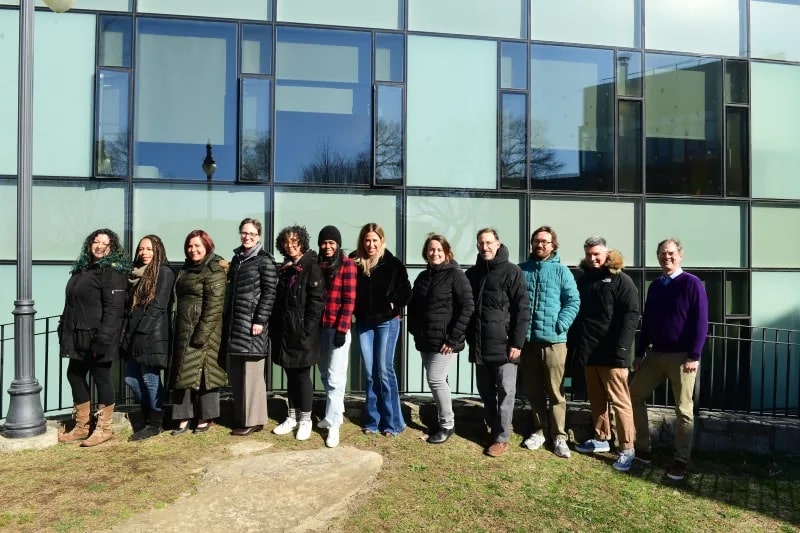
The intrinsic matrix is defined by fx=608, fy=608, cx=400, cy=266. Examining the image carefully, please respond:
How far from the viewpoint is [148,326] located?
482cm

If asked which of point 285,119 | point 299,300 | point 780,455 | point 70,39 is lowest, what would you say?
point 780,455

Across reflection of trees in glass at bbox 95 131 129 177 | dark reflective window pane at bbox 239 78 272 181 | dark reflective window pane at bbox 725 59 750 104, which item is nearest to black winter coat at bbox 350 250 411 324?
dark reflective window pane at bbox 239 78 272 181

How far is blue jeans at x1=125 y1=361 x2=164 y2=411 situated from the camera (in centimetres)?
497

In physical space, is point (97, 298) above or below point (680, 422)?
above

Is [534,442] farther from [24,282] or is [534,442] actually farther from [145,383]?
[24,282]

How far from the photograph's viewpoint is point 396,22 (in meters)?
7.74

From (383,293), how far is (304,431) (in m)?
1.32

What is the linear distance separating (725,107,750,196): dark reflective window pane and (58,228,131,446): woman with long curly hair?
7696 mm

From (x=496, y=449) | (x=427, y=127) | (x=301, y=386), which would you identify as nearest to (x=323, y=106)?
(x=427, y=127)

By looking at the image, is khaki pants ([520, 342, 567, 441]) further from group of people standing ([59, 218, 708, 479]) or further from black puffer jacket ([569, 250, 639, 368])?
black puffer jacket ([569, 250, 639, 368])

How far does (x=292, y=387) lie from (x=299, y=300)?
2.62 ft

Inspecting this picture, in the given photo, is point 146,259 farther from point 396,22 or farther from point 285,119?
point 396,22

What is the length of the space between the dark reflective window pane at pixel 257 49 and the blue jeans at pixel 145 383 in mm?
4045

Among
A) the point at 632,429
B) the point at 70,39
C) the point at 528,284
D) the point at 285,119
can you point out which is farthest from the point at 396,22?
the point at 632,429
